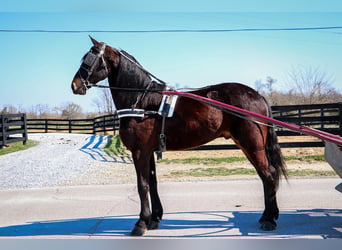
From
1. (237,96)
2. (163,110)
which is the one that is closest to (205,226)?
(163,110)

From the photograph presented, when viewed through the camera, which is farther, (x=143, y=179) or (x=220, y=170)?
A: (x=220, y=170)

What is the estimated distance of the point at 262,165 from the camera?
464 cm

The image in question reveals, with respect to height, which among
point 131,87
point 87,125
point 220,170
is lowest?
point 87,125

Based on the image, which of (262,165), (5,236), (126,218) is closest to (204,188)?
(126,218)

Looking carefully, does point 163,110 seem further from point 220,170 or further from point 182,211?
point 220,170

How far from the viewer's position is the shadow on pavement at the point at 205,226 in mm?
4430

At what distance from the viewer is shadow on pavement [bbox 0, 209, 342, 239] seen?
4.43 metres

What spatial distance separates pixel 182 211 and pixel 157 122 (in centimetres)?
181

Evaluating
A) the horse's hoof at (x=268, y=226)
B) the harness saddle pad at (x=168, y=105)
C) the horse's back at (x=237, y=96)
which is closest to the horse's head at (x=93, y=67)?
the harness saddle pad at (x=168, y=105)

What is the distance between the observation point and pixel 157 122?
460 centimetres

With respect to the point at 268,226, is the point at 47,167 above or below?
below

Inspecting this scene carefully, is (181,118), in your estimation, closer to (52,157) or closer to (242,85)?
(242,85)

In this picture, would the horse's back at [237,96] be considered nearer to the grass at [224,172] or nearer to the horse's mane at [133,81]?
the horse's mane at [133,81]

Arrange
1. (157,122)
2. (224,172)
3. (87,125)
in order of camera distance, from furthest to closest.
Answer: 1. (87,125)
2. (224,172)
3. (157,122)
